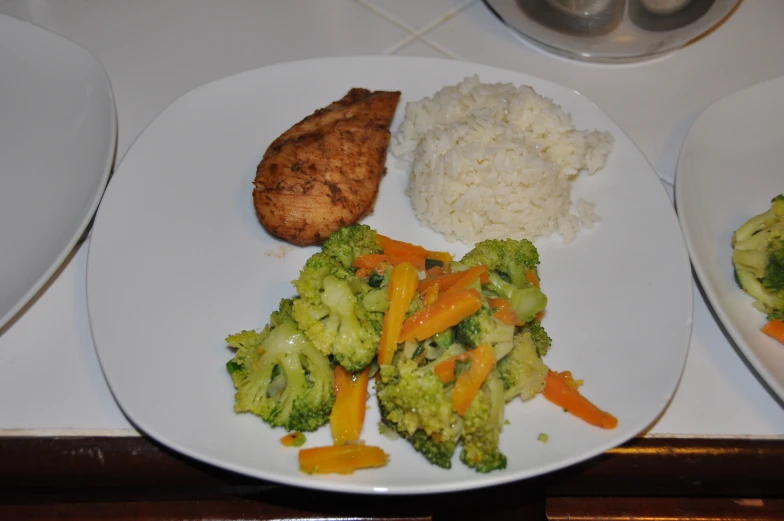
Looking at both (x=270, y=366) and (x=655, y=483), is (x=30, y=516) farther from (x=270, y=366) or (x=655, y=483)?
(x=655, y=483)

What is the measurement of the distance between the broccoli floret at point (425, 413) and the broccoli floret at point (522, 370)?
0.16 m

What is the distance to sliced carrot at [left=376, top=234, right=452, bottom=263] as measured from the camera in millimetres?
1860

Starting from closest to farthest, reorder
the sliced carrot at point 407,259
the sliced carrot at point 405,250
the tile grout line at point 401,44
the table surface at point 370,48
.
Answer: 1. the sliced carrot at point 407,259
2. the sliced carrot at point 405,250
3. the table surface at point 370,48
4. the tile grout line at point 401,44

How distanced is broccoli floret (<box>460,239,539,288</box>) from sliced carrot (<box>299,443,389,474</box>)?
55 cm

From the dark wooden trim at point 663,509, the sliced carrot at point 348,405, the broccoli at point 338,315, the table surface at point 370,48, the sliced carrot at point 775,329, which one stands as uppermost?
the table surface at point 370,48

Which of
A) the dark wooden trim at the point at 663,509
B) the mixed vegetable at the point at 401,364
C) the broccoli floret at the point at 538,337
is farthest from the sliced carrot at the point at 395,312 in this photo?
the dark wooden trim at the point at 663,509

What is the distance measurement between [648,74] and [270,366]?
197 cm

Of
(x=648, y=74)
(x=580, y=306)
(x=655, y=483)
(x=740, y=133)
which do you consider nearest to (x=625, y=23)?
(x=648, y=74)

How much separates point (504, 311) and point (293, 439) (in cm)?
58

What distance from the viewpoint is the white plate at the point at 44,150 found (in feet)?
5.99

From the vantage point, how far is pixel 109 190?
1.91m

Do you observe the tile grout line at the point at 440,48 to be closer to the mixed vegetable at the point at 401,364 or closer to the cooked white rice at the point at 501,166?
the cooked white rice at the point at 501,166

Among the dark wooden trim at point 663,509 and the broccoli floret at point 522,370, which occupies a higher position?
the broccoli floret at point 522,370

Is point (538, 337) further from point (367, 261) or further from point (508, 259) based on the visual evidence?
point (367, 261)
